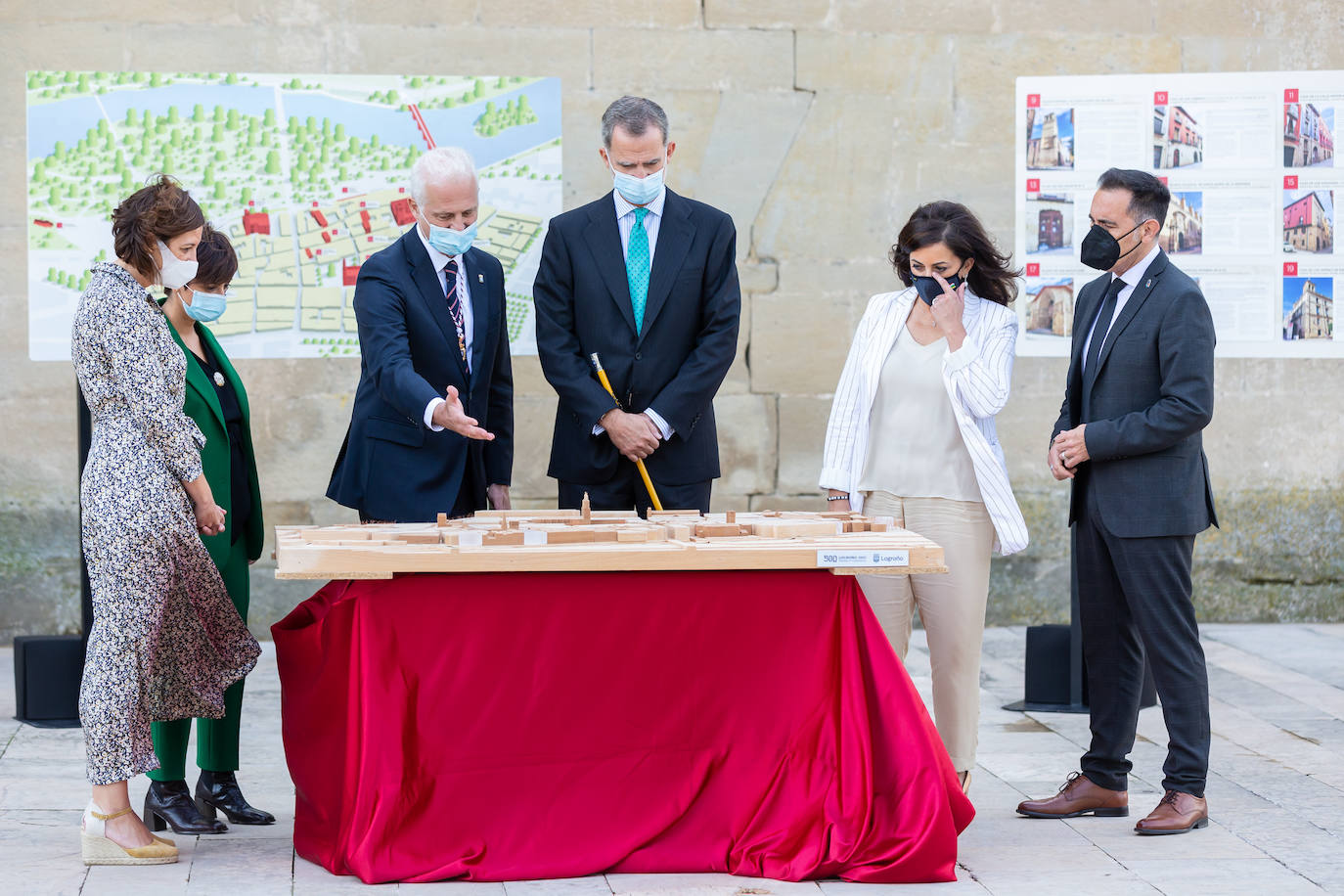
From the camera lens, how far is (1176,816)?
3834 millimetres

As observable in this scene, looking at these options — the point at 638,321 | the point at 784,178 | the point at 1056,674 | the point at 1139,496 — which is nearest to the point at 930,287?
the point at 1139,496

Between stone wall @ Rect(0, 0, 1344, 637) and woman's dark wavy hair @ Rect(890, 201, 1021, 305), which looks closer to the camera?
woman's dark wavy hair @ Rect(890, 201, 1021, 305)

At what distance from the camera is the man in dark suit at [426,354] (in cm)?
413

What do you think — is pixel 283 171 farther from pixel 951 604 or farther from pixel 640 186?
pixel 951 604

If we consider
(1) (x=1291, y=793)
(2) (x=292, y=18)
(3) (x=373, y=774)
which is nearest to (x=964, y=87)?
(2) (x=292, y=18)

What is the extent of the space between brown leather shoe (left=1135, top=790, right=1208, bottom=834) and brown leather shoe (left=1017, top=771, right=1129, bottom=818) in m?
0.14

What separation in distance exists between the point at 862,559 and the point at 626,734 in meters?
0.69

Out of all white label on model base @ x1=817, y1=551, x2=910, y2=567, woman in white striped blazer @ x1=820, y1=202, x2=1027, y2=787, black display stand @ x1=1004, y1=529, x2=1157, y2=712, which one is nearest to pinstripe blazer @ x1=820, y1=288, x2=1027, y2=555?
woman in white striped blazer @ x1=820, y1=202, x2=1027, y2=787

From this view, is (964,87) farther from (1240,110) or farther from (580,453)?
(580,453)

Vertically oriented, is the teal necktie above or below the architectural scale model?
above

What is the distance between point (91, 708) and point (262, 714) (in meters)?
1.88

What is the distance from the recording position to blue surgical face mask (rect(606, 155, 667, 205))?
427 centimetres

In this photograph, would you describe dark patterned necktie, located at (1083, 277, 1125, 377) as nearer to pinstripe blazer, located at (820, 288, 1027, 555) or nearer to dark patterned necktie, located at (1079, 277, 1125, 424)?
dark patterned necktie, located at (1079, 277, 1125, 424)

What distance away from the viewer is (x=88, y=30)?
616cm
